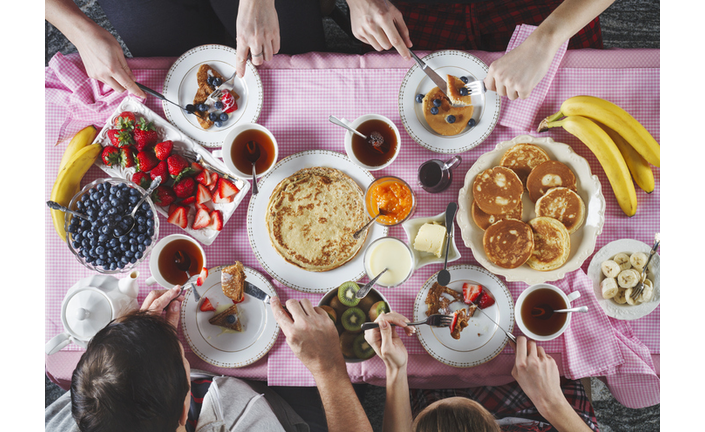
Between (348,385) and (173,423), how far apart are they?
28.3 inches

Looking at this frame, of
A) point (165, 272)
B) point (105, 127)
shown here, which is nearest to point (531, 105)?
point (165, 272)

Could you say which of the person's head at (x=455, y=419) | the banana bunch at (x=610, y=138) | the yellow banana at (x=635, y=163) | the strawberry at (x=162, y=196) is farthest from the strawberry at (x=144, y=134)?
the yellow banana at (x=635, y=163)

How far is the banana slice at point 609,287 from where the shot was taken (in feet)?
5.55

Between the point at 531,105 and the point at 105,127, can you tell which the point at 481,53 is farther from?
the point at 105,127

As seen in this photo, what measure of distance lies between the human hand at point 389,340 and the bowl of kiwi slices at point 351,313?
6cm

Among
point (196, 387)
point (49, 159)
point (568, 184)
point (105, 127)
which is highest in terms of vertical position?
point (105, 127)

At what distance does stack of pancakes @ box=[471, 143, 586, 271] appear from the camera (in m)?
1.68

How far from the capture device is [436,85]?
1.79 meters

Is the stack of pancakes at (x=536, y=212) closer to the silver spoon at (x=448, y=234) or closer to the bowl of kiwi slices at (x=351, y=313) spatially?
the silver spoon at (x=448, y=234)

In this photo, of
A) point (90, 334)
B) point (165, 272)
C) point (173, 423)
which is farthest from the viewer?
point (165, 272)

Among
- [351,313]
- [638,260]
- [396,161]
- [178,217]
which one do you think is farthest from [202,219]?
[638,260]

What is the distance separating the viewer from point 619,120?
169 cm

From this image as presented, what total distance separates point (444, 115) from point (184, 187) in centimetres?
123

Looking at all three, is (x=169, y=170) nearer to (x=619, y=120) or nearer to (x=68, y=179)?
(x=68, y=179)
